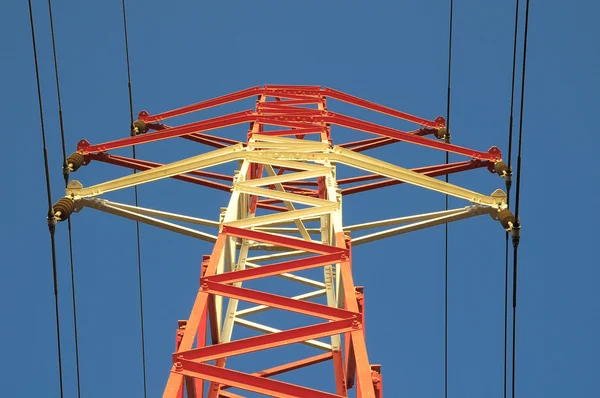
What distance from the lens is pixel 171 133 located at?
93.3 feet

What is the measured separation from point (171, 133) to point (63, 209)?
5705 millimetres

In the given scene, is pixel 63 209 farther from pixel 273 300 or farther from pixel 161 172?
pixel 273 300

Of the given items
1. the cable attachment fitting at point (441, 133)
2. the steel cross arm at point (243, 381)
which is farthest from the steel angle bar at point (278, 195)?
the cable attachment fitting at point (441, 133)

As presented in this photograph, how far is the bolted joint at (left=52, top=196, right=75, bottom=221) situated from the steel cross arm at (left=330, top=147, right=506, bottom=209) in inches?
216

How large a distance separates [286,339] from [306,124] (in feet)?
38.3

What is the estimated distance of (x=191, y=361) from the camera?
17.4 metres

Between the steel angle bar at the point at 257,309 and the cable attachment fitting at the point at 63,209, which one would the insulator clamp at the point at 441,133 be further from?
the cable attachment fitting at the point at 63,209

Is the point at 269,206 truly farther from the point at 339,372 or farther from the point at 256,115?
the point at 339,372

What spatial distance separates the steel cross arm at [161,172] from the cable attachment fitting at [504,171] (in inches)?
222

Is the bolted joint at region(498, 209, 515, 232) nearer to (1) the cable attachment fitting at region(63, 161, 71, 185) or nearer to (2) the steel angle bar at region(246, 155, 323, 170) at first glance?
(2) the steel angle bar at region(246, 155, 323, 170)

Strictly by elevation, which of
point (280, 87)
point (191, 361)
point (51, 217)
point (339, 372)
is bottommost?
point (339, 372)

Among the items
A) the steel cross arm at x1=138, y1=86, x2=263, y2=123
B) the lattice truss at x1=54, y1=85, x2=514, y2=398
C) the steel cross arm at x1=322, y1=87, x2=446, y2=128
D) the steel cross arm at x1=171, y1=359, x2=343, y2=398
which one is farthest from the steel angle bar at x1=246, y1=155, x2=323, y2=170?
the steel cross arm at x1=171, y1=359, x2=343, y2=398

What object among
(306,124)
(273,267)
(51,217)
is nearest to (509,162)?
(306,124)

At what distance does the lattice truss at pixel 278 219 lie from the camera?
18.0m
